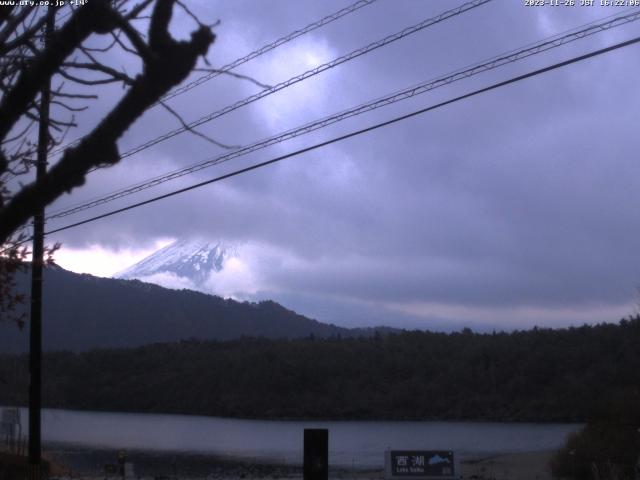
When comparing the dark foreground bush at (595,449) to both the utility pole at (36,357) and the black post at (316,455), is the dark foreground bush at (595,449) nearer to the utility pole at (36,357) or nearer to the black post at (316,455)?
the utility pole at (36,357)

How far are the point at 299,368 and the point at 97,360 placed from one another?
1970cm

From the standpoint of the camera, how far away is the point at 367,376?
87.0 metres

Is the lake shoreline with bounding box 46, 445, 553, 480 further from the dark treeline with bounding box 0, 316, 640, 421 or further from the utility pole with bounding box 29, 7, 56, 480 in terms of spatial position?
the dark treeline with bounding box 0, 316, 640, 421

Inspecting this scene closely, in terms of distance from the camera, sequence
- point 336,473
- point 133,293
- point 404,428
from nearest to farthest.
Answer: point 336,473
point 404,428
point 133,293

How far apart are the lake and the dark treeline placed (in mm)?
9762

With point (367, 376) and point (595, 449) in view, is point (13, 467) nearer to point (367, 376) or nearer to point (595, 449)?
point (595, 449)

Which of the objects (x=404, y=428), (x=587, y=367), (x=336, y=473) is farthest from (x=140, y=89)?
(x=587, y=367)

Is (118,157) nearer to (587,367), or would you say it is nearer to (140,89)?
(140,89)

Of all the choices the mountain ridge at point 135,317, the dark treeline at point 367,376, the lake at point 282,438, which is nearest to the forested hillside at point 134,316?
the mountain ridge at point 135,317

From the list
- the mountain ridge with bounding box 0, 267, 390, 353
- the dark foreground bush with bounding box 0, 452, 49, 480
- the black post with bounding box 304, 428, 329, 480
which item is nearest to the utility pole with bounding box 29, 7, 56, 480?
the dark foreground bush with bounding box 0, 452, 49, 480

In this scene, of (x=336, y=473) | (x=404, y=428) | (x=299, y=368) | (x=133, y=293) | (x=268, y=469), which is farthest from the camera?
(x=133, y=293)

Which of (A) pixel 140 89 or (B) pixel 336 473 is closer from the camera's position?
(A) pixel 140 89

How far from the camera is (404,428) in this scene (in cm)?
5856

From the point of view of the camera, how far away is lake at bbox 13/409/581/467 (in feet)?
136
